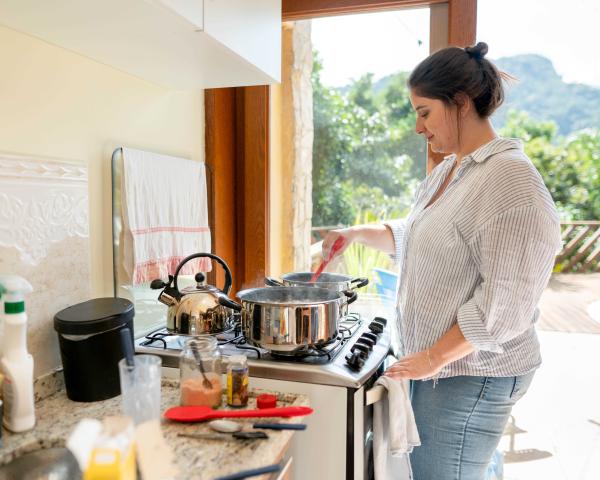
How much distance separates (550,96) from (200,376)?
162cm

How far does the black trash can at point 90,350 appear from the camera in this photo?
3.74 ft

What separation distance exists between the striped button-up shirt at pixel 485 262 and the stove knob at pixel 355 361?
21cm

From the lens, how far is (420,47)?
198 cm

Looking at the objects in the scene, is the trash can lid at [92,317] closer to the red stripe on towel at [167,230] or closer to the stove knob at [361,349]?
the red stripe on towel at [167,230]

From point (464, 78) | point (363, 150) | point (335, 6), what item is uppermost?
point (335, 6)

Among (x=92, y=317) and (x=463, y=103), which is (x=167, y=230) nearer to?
(x=92, y=317)

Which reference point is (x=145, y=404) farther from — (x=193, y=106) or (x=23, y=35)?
(x=193, y=106)

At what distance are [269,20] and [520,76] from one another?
994mm

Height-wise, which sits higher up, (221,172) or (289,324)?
(221,172)

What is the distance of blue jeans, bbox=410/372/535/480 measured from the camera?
130 centimetres

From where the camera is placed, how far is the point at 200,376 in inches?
44.8

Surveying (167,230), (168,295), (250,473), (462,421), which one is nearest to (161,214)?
(167,230)

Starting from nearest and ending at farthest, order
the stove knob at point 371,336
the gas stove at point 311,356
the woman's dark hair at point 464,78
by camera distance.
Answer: the gas stove at point 311,356, the woman's dark hair at point 464,78, the stove knob at point 371,336

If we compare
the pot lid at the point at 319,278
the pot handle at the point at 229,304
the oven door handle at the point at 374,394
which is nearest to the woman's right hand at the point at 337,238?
the pot lid at the point at 319,278
